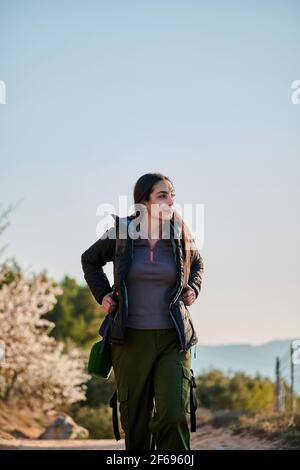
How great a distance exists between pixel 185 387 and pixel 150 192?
1130 mm

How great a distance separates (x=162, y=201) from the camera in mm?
5715

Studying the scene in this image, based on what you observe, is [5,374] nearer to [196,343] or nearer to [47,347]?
[47,347]

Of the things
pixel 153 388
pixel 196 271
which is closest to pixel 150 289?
pixel 196 271

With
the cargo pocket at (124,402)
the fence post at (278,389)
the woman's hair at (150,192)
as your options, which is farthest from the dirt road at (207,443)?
the woman's hair at (150,192)

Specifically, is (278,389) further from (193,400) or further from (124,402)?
(124,402)

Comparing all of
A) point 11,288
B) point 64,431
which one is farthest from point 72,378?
point 64,431

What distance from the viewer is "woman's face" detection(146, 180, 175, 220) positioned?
568cm

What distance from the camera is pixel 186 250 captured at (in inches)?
226

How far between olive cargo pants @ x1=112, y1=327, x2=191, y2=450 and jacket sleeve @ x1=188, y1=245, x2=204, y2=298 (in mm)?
401

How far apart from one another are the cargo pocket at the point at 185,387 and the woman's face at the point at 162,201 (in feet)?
2.92

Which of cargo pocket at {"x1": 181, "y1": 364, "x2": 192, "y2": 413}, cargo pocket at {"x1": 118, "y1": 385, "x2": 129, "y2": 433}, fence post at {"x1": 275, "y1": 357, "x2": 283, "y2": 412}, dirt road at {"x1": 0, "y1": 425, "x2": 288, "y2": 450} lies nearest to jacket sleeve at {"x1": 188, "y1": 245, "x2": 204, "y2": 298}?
cargo pocket at {"x1": 181, "y1": 364, "x2": 192, "y2": 413}

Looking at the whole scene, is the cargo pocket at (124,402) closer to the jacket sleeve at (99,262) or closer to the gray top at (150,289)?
the gray top at (150,289)
